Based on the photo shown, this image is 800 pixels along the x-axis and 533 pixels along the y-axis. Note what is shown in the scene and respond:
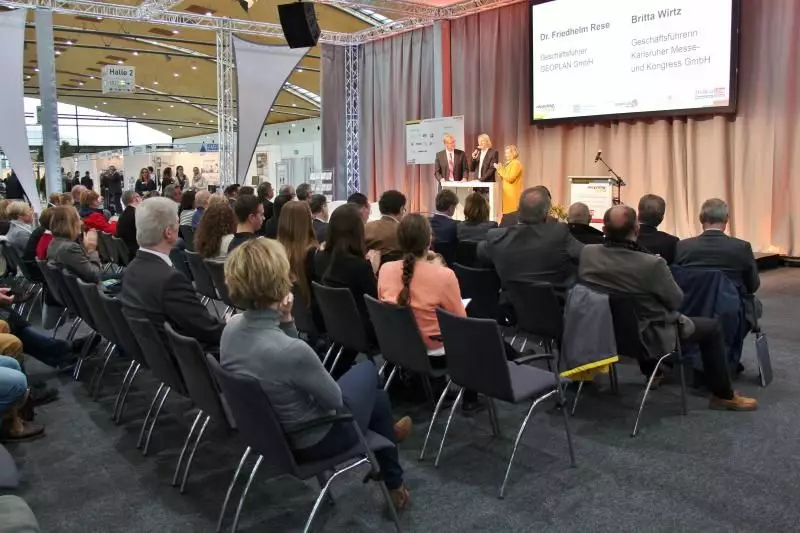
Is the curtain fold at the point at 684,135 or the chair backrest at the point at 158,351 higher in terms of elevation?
the curtain fold at the point at 684,135

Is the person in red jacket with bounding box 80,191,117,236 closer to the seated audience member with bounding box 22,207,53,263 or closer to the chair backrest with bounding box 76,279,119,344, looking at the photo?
the seated audience member with bounding box 22,207,53,263

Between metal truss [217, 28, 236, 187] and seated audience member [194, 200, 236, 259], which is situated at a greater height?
metal truss [217, 28, 236, 187]

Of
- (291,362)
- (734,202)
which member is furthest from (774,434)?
(734,202)

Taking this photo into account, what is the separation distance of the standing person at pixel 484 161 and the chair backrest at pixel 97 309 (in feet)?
22.5

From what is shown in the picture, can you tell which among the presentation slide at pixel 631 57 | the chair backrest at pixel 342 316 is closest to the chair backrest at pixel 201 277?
the chair backrest at pixel 342 316

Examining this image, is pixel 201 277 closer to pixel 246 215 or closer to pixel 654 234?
pixel 246 215

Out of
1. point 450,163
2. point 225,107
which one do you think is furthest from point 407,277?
point 225,107

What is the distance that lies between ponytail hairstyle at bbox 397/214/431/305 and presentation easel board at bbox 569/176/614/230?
18.3 ft

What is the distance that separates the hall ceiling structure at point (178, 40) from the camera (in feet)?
37.3

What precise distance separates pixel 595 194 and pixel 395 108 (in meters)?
5.42

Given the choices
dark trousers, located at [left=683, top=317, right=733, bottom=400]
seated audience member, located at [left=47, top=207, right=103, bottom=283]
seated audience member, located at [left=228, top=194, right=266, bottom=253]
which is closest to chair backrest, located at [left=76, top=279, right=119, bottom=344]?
seated audience member, located at [left=47, top=207, right=103, bottom=283]

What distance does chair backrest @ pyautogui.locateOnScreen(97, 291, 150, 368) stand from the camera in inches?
133

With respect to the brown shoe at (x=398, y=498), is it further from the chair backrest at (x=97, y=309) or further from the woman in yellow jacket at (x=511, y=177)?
the woman in yellow jacket at (x=511, y=177)

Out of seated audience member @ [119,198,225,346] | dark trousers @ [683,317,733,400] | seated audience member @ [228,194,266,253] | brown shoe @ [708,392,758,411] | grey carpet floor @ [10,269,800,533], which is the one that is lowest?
grey carpet floor @ [10,269,800,533]
